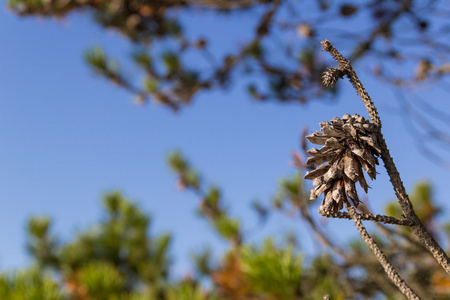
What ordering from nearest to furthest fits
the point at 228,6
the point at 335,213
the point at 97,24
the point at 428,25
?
the point at 335,213 < the point at 428,25 < the point at 228,6 < the point at 97,24

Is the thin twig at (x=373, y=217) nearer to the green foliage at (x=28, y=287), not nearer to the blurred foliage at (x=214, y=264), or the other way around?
the blurred foliage at (x=214, y=264)

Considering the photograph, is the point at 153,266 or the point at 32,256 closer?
the point at 153,266

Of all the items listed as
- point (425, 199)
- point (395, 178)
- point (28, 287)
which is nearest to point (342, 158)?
point (395, 178)

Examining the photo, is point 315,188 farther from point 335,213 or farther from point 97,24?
point 97,24

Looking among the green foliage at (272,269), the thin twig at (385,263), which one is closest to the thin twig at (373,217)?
the thin twig at (385,263)

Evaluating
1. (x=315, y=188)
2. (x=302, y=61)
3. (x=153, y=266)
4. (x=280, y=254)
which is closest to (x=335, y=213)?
(x=315, y=188)

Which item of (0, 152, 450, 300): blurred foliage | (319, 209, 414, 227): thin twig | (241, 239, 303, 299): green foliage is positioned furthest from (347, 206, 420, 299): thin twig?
(241, 239, 303, 299): green foliage

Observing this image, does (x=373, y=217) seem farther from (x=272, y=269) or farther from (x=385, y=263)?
(x=272, y=269)

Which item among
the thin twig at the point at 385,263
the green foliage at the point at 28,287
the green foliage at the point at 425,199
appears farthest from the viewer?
the green foliage at the point at 425,199
